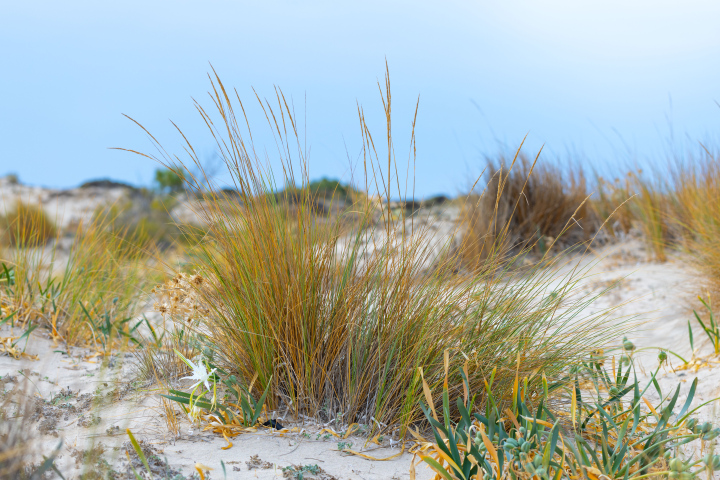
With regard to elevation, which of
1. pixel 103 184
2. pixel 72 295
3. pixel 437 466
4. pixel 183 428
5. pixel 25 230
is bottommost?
pixel 183 428

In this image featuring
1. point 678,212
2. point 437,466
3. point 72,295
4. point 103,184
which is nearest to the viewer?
point 437,466

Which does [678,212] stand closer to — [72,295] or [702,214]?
[702,214]

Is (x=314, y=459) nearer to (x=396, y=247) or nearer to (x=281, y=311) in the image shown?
(x=281, y=311)

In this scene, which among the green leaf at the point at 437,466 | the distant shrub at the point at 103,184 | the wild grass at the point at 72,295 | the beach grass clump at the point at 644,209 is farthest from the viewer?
the distant shrub at the point at 103,184

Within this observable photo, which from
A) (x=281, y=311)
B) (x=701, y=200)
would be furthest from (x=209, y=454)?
(x=701, y=200)

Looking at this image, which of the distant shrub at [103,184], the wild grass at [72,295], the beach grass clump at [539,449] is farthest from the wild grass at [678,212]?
the distant shrub at [103,184]

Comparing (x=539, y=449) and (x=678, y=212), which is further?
(x=678, y=212)

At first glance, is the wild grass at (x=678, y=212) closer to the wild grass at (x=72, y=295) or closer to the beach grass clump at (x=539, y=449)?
the beach grass clump at (x=539, y=449)

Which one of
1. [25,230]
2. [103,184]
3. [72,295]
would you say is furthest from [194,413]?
[103,184]

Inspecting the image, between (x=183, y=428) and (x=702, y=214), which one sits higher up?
(x=702, y=214)

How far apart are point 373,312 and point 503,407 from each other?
0.65 metres

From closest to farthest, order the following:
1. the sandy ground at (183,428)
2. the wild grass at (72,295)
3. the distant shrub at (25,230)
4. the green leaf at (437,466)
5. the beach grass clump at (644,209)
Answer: the green leaf at (437,466)
the sandy ground at (183,428)
the wild grass at (72,295)
the distant shrub at (25,230)
the beach grass clump at (644,209)

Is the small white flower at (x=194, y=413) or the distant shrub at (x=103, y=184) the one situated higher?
the distant shrub at (x=103, y=184)

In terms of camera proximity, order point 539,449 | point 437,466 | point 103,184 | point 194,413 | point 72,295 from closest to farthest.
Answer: point 437,466
point 539,449
point 194,413
point 72,295
point 103,184
